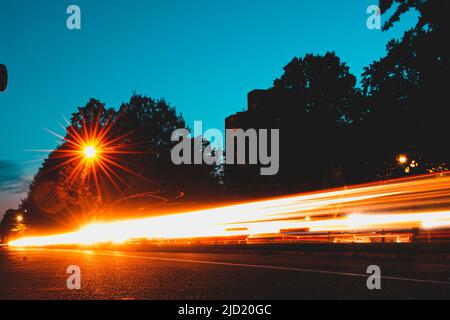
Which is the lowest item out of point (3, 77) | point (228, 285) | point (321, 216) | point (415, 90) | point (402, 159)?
point (228, 285)

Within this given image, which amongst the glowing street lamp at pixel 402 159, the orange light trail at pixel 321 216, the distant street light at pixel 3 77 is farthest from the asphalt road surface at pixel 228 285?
the glowing street lamp at pixel 402 159

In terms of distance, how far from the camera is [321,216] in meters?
24.4

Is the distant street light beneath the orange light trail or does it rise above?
above

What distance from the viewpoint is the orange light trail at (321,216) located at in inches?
→ 734

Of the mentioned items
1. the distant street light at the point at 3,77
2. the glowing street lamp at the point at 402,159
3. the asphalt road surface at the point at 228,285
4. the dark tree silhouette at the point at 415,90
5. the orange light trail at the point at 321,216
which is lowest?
the asphalt road surface at the point at 228,285

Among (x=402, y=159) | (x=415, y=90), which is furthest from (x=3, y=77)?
(x=402, y=159)

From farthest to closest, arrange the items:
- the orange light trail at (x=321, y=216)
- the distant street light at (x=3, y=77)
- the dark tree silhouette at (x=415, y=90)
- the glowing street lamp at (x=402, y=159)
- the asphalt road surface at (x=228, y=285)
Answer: the glowing street lamp at (x=402, y=159) < the dark tree silhouette at (x=415, y=90) < the orange light trail at (x=321, y=216) < the distant street light at (x=3, y=77) < the asphalt road surface at (x=228, y=285)

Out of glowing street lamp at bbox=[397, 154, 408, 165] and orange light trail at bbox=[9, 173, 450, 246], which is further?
glowing street lamp at bbox=[397, 154, 408, 165]

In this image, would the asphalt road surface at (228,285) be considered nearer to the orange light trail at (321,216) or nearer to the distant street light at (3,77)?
the distant street light at (3,77)

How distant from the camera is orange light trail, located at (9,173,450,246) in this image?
1866cm

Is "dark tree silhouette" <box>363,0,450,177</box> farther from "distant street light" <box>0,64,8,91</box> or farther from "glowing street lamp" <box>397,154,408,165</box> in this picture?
"distant street light" <box>0,64,8,91</box>

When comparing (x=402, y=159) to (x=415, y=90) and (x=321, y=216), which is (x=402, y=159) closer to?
(x=415, y=90)

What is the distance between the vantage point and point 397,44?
29000mm

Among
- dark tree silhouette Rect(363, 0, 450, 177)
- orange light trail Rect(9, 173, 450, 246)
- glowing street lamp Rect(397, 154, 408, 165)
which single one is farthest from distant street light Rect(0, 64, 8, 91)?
glowing street lamp Rect(397, 154, 408, 165)
